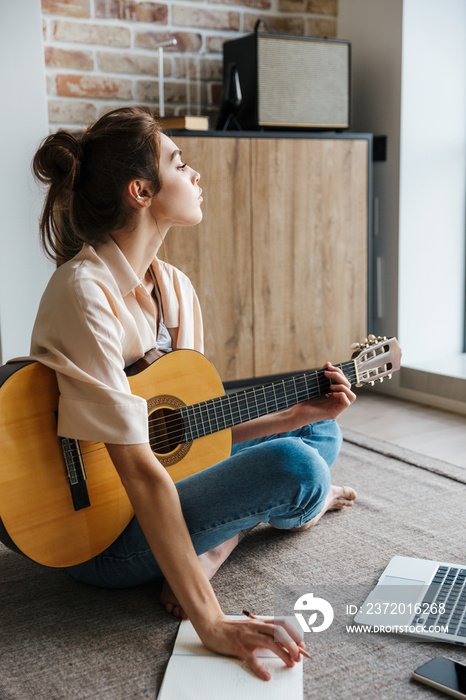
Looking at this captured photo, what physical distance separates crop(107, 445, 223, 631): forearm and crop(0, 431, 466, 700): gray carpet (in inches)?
7.2

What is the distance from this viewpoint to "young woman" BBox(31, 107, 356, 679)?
1.19 m

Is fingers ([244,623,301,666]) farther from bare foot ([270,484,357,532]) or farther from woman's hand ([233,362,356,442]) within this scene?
bare foot ([270,484,357,532])

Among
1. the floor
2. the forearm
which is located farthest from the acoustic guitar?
the floor

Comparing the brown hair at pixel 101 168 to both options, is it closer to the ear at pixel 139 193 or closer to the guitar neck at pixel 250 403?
the ear at pixel 139 193

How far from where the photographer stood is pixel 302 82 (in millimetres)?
2771

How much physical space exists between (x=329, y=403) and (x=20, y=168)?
4.55 feet

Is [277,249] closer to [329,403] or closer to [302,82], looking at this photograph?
[302,82]

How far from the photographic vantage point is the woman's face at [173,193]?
4.62 ft

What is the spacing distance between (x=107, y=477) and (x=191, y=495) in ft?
A: 0.52

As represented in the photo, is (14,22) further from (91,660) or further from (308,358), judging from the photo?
(91,660)

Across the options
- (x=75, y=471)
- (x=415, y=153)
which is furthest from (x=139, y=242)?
(x=415, y=153)

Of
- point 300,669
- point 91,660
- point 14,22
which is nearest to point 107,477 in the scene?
point 91,660

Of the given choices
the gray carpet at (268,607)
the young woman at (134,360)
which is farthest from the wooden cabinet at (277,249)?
the young woman at (134,360)

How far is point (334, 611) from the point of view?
4.72 feet
